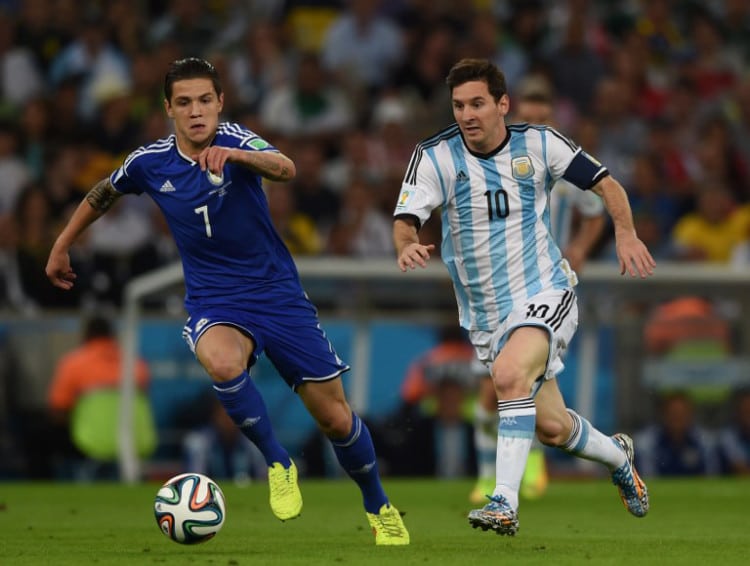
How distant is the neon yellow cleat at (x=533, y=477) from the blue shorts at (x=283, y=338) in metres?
4.30

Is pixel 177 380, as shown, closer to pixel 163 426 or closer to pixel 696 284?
pixel 163 426

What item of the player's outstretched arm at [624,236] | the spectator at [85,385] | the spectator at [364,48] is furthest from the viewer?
the spectator at [364,48]

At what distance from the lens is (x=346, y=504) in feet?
38.8

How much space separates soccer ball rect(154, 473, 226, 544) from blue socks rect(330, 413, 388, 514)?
77cm

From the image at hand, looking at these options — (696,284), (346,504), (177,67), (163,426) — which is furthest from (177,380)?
(177,67)

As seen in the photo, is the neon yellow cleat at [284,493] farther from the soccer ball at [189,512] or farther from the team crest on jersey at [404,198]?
the team crest on jersey at [404,198]

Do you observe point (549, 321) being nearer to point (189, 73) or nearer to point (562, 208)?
point (189, 73)

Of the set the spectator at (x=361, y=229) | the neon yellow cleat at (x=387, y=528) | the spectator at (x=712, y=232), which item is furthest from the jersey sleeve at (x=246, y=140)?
the spectator at (x=712, y=232)

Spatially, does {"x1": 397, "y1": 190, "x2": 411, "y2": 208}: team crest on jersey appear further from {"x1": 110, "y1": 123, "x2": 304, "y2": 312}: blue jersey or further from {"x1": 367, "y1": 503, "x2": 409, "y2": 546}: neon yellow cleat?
{"x1": 367, "y1": 503, "x2": 409, "y2": 546}: neon yellow cleat

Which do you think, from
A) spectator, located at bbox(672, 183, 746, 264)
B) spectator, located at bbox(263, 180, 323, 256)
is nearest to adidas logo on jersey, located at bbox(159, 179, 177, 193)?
spectator, located at bbox(263, 180, 323, 256)

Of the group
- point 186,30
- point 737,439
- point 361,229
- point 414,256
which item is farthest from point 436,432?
point 414,256

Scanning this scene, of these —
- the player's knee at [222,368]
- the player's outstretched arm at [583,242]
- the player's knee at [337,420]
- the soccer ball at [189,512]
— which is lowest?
the soccer ball at [189,512]

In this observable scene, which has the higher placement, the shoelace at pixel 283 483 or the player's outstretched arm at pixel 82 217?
the player's outstretched arm at pixel 82 217

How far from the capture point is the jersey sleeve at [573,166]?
320 inches
